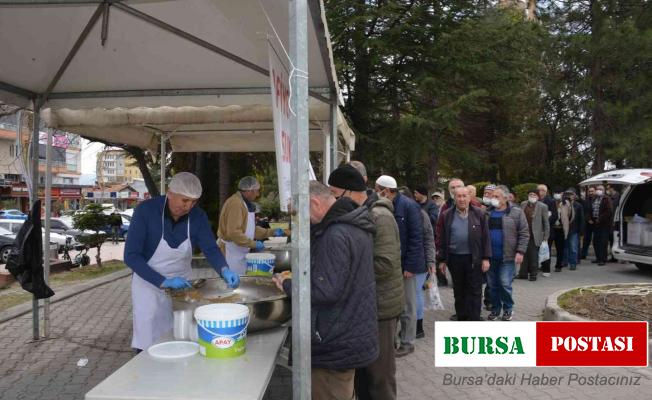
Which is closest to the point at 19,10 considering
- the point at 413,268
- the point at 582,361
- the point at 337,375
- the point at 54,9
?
the point at 54,9

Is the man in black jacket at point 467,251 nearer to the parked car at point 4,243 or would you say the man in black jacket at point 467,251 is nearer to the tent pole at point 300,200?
the tent pole at point 300,200

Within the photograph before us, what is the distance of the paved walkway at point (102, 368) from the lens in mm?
4348

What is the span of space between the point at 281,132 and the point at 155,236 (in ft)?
5.07

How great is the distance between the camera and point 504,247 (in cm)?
625

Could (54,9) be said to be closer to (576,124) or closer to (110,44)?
(110,44)

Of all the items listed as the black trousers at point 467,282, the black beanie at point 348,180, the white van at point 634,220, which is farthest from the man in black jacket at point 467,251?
the white van at point 634,220

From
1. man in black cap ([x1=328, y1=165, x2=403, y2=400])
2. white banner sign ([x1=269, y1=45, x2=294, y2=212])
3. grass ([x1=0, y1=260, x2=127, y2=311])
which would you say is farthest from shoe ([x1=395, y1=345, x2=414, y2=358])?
grass ([x1=0, y1=260, x2=127, y2=311])

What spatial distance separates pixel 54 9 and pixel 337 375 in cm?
318

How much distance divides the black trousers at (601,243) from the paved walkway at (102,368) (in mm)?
5383

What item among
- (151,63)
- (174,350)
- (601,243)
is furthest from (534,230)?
(174,350)

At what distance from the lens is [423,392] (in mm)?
4418

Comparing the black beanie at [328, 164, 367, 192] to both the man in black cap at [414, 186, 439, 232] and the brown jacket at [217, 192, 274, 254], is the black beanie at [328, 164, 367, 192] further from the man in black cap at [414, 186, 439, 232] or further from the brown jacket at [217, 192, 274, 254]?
the man in black cap at [414, 186, 439, 232]

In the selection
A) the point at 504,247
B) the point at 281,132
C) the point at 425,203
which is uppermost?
the point at 281,132

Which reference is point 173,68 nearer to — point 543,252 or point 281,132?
point 281,132
